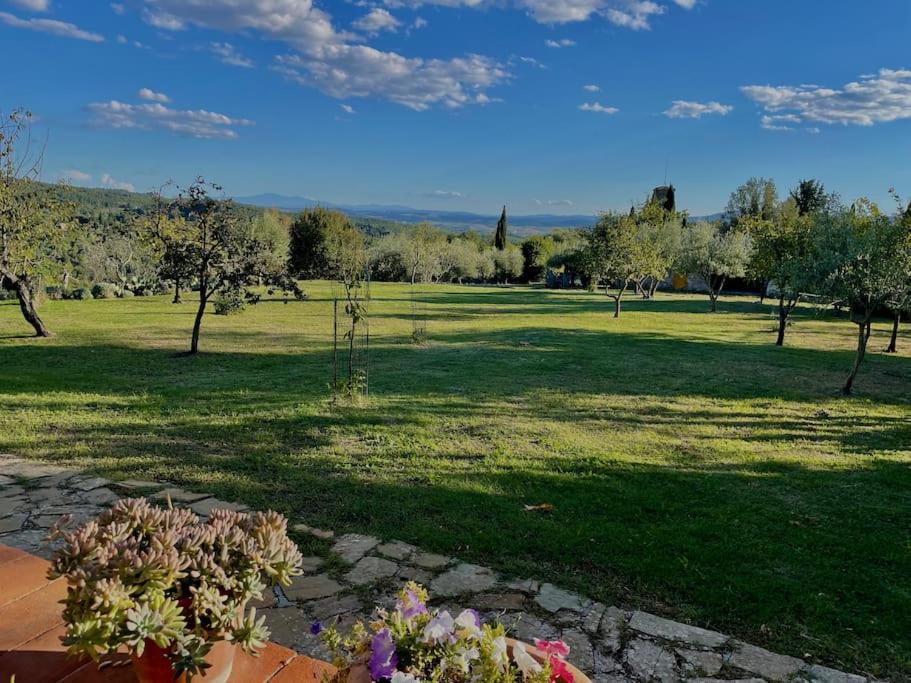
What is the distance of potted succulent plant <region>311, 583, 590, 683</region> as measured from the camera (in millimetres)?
1264

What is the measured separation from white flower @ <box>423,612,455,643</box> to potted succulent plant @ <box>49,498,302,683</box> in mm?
399

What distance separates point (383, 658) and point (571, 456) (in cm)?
446

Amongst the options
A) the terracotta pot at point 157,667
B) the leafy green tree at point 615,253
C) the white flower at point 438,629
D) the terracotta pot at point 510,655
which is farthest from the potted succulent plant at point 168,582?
the leafy green tree at point 615,253

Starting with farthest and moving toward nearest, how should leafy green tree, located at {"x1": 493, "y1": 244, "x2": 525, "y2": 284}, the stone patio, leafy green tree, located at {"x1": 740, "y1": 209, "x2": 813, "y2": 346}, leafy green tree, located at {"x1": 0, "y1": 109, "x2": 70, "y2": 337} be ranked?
leafy green tree, located at {"x1": 493, "y1": 244, "x2": 525, "y2": 284}
leafy green tree, located at {"x1": 740, "y1": 209, "x2": 813, "y2": 346}
leafy green tree, located at {"x1": 0, "y1": 109, "x2": 70, "y2": 337}
the stone patio

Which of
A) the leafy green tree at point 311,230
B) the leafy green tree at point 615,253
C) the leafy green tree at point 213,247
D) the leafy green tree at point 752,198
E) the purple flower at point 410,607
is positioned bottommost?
the purple flower at point 410,607

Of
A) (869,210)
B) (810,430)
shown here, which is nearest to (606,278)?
(869,210)

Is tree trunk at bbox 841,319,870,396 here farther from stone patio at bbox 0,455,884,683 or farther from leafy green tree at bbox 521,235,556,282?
leafy green tree at bbox 521,235,556,282

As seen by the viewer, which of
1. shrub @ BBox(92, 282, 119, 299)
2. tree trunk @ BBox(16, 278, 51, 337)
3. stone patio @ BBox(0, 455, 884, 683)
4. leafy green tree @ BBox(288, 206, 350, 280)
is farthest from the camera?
leafy green tree @ BBox(288, 206, 350, 280)

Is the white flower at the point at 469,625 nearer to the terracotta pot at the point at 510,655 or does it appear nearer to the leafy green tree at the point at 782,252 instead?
the terracotta pot at the point at 510,655

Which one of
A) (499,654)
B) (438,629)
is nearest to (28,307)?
(438,629)

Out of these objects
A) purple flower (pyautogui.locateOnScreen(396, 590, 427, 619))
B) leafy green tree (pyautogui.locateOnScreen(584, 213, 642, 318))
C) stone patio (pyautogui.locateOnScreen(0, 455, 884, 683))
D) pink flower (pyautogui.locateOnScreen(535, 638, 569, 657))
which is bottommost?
stone patio (pyautogui.locateOnScreen(0, 455, 884, 683))

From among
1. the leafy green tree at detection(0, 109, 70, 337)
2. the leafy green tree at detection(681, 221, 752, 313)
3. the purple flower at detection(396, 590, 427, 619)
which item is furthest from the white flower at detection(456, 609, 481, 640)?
the leafy green tree at detection(681, 221, 752, 313)

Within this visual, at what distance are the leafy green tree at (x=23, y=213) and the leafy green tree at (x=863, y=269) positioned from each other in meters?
14.0

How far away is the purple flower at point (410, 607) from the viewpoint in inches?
54.1
